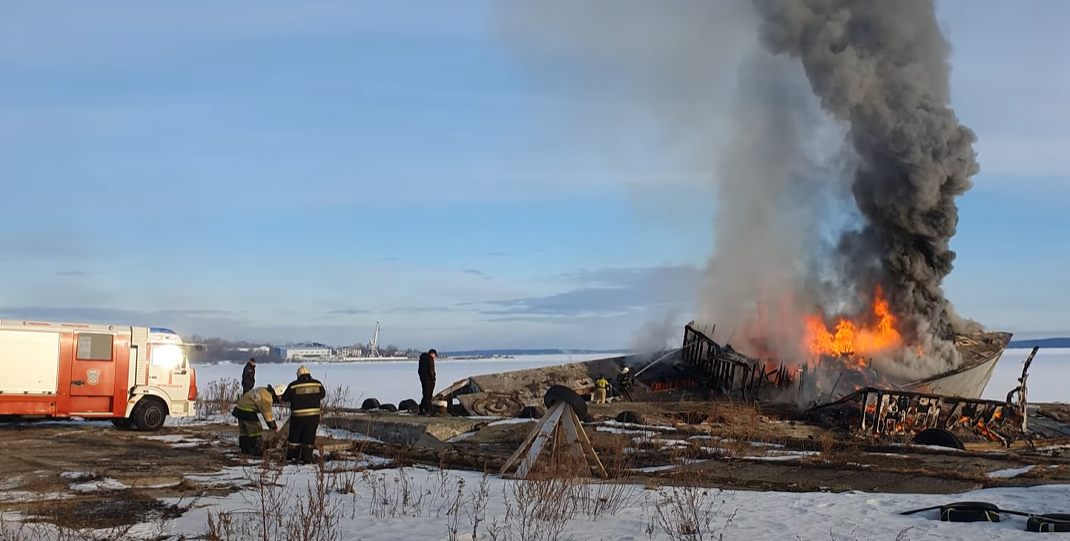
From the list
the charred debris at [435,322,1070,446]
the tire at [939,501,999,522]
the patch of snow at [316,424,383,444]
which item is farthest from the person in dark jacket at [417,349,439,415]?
the tire at [939,501,999,522]

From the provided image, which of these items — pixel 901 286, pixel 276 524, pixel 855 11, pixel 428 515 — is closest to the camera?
pixel 276 524

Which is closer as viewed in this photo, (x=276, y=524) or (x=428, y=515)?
(x=276, y=524)

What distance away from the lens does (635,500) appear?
973 centimetres

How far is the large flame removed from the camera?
2636 cm

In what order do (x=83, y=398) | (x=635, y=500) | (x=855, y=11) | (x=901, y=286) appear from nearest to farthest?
(x=635, y=500) → (x=83, y=398) → (x=901, y=286) → (x=855, y=11)

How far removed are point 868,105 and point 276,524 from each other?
24.5 m

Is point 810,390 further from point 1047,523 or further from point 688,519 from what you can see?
point 688,519

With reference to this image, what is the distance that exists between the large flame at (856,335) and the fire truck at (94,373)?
54.8ft

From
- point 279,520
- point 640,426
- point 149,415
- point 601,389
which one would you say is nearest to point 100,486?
point 279,520

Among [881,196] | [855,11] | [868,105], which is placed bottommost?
[881,196]

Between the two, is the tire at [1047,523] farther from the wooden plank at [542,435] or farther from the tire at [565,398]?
the wooden plank at [542,435]

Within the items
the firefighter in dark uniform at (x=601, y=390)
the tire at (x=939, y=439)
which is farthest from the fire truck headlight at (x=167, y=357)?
the tire at (x=939, y=439)

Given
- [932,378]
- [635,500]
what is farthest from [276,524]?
[932,378]

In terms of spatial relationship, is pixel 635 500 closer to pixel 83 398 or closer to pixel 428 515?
pixel 428 515
